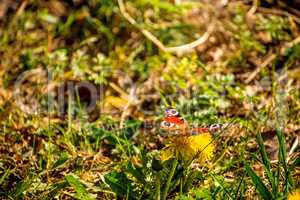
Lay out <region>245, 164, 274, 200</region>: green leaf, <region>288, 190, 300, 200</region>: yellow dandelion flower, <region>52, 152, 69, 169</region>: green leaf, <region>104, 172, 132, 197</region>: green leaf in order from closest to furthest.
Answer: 1. <region>288, 190, 300, 200</region>: yellow dandelion flower
2. <region>245, 164, 274, 200</region>: green leaf
3. <region>104, 172, 132, 197</region>: green leaf
4. <region>52, 152, 69, 169</region>: green leaf

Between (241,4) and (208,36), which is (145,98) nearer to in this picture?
(208,36)

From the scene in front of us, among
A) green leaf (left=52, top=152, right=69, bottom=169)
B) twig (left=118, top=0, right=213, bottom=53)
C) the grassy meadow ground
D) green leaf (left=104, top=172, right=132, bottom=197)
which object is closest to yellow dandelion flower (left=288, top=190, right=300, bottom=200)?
the grassy meadow ground

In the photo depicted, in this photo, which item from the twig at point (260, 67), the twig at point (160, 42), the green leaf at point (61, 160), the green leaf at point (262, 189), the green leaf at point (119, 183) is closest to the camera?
the green leaf at point (262, 189)

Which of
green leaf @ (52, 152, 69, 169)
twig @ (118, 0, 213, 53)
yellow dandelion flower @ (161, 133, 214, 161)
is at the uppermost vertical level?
twig @ (118, 0, 213, 53)

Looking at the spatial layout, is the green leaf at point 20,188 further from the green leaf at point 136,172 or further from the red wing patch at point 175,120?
the red wing patch at point 175,120

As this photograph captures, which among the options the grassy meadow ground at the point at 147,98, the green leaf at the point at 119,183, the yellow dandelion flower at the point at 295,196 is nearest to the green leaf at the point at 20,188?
the grassy meadow ground at the point at 147,98

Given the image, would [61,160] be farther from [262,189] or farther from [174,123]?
[262,189]

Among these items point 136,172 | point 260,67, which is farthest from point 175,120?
point 260,67

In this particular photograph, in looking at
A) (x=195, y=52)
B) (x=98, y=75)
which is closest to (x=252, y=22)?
(x=195, y=52)

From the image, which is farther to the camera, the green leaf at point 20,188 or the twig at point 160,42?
the twig at point 160,42

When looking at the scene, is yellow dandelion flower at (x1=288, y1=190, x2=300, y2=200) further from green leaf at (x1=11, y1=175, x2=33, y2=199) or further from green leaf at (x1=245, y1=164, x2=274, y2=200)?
green leaf at (x1=11, y1=175, x2=33, y2=199)
